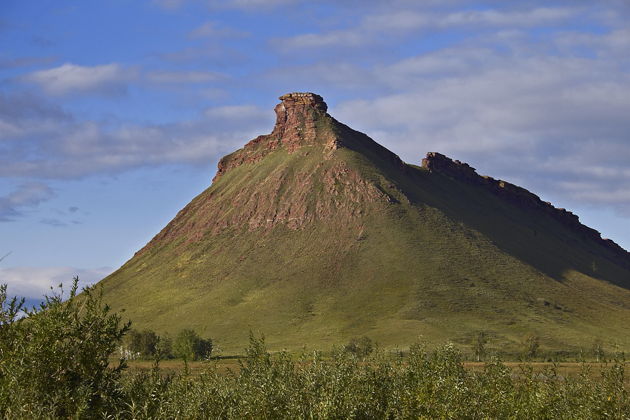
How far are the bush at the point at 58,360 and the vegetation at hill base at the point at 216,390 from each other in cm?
3

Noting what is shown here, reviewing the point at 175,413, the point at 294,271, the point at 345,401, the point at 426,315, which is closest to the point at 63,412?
the point at 175,413

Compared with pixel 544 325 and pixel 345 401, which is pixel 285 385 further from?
pixel 544 325

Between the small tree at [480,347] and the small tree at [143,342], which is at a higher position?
the small tree at [143,342]

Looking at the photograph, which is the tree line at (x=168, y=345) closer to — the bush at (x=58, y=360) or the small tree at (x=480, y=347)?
the small tree at (x=480, y=347)

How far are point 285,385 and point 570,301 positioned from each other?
564 feet

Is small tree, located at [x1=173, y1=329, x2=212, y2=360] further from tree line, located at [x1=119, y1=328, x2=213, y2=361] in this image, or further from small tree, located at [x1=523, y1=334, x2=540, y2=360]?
small tree, located at [x1=523, y1=334, x2=540, y2=360]

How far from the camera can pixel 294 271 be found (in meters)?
192

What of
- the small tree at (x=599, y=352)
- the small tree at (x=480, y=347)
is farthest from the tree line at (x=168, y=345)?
the small tree at (x=599, y=352)

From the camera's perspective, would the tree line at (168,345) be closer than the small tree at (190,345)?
No

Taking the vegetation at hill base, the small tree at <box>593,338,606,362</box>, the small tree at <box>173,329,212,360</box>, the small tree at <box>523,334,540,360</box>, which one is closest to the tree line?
the small tree at <box>173,329,212,360</box>

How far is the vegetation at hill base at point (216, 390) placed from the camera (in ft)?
75.3

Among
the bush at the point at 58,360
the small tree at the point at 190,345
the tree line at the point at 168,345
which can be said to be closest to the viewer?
the bush at the point at 58,360

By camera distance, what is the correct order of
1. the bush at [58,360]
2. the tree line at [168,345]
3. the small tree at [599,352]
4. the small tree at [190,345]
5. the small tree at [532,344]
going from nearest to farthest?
1. the bush at [58,360]
2. the small tree at [599,352]
3. the small tree at [190,345]
4. the tree line at [168,345]
5. the small tree at [532,344]

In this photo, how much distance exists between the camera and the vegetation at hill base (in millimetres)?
22938
